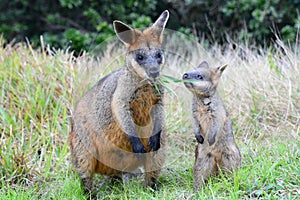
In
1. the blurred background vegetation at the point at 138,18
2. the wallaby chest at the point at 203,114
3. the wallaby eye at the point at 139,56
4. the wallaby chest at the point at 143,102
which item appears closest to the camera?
the wallaby eye at the point at 139,56

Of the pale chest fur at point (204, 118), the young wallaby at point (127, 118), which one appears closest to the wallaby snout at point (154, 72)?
the young wallaby at point (127, 118)

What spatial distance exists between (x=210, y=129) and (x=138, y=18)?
7194 millimetres

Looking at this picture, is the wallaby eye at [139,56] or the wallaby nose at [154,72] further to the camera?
the wallaby eye at [139,56]

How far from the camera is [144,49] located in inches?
177

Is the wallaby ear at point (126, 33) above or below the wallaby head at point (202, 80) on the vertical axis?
above

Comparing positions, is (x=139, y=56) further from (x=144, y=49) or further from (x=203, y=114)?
(x=203, y=114)

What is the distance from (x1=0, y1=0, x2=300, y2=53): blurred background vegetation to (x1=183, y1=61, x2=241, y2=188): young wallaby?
21.2ft

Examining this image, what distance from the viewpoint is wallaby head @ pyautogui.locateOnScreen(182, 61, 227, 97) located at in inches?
177

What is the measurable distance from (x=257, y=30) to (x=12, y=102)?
6680 mm

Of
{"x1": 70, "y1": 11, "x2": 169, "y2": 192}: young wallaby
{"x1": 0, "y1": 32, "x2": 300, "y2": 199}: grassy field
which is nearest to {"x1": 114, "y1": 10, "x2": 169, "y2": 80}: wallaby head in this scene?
{"x1": 70, "y1": 11, "x2": 169, "y2": 192}: young wallaby

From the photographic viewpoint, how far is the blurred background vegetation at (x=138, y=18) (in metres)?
11.2

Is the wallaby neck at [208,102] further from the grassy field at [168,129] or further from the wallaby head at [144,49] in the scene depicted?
the grassy field at [168,129]

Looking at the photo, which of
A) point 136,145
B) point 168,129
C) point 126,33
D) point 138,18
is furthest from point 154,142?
point 138,18

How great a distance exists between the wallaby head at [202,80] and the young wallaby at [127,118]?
285 millimetres
